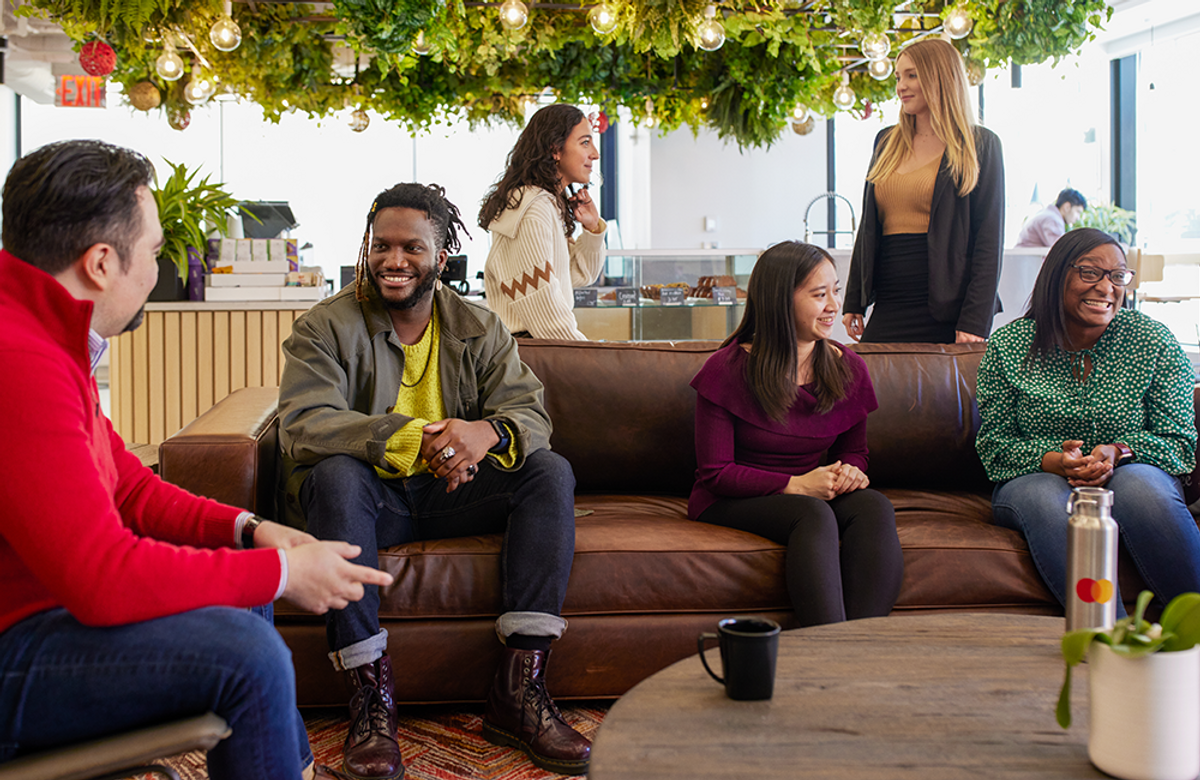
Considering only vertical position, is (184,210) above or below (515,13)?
below

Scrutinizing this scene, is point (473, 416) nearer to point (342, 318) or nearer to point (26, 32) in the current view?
point (342, 318)

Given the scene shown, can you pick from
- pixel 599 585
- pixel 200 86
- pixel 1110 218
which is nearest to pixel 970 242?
pixel 599 585

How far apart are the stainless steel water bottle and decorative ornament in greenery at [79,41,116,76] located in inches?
210

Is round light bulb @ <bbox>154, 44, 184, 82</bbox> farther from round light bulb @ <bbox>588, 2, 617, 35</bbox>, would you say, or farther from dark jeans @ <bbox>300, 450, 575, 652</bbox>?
dark jeans @ <bbox>300, 450, 575, 652</bbox>

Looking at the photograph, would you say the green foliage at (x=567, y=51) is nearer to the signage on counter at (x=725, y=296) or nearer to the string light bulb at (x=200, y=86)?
the string light bulb at (x=200, y=86)

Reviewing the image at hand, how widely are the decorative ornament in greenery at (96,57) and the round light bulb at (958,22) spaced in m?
4.19

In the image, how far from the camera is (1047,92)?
30.8 feet

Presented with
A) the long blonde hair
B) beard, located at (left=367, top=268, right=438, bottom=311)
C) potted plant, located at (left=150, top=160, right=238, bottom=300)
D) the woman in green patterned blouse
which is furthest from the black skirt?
potted plant, located at (left=150, top=160, right=238, bottom=300)

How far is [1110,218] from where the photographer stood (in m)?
8.38

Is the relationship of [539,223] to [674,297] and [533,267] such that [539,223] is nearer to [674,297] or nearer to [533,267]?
[533,267]

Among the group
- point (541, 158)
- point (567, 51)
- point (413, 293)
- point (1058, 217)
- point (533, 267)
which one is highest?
point (567, 51)

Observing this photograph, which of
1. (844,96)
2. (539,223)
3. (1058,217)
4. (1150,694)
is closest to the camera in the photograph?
(1150,694)

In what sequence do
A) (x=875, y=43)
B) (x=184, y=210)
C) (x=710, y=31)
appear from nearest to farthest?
(x=184, y=210)
(x=710, y=31)
(x=875, y=43)

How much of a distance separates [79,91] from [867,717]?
8.57m
